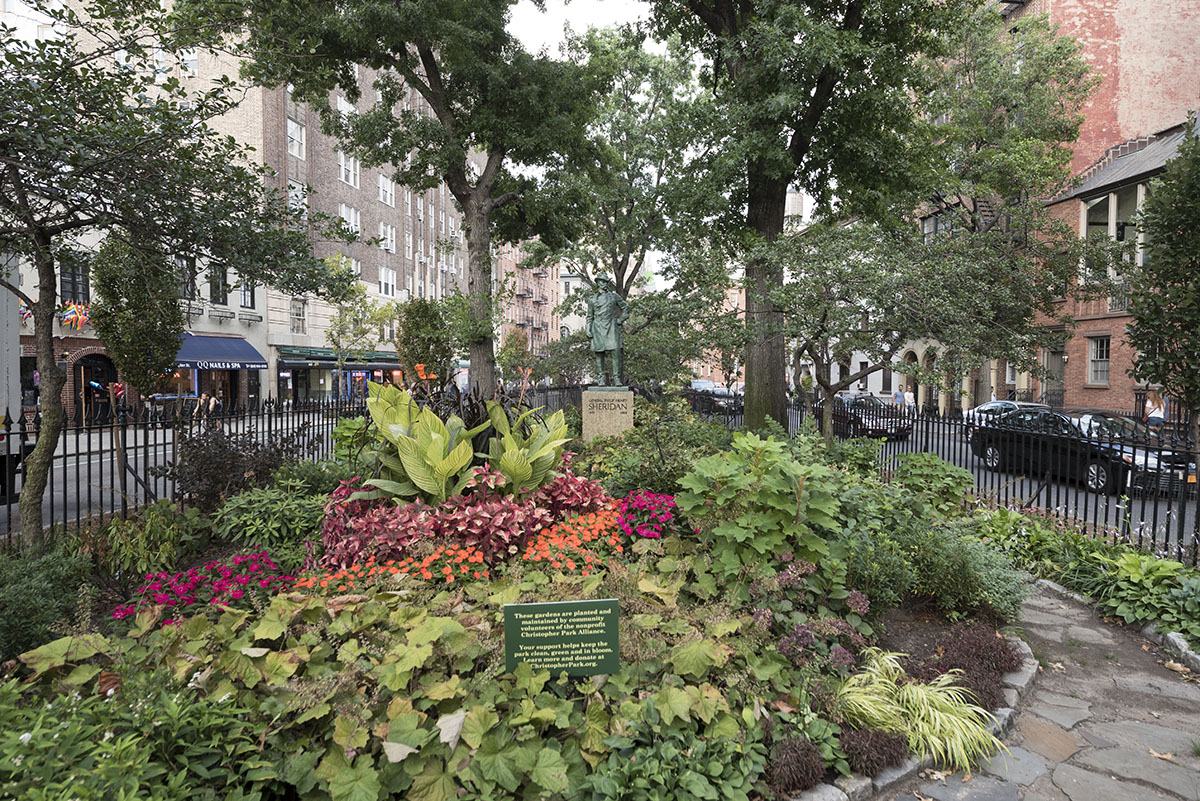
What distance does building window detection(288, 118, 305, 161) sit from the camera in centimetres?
3070

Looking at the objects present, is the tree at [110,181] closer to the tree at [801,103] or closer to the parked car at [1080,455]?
the tree at [801,103]

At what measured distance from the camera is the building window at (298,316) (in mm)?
33031

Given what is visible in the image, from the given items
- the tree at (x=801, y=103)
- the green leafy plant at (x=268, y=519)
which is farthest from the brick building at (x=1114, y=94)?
the green leafy plant at (x=268, y=519)

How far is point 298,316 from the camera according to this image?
33.6 m

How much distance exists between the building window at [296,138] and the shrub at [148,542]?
29603 mm

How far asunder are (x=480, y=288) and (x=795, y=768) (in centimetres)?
1306

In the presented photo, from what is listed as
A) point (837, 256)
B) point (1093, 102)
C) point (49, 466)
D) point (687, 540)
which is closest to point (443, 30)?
point (837, 256)

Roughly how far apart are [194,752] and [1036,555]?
23.5 feet

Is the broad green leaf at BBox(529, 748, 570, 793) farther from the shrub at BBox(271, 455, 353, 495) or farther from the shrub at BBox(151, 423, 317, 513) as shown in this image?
the shrub at BBox(151, 423, 317, 513)

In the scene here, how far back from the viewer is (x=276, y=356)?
3212cm

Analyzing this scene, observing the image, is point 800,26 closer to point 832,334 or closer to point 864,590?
point 832,334

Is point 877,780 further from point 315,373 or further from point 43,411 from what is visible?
point 315,373

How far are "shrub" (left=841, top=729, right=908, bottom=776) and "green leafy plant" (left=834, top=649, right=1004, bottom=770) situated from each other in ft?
0.31

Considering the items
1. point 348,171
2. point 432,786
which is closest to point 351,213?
point 348,171
